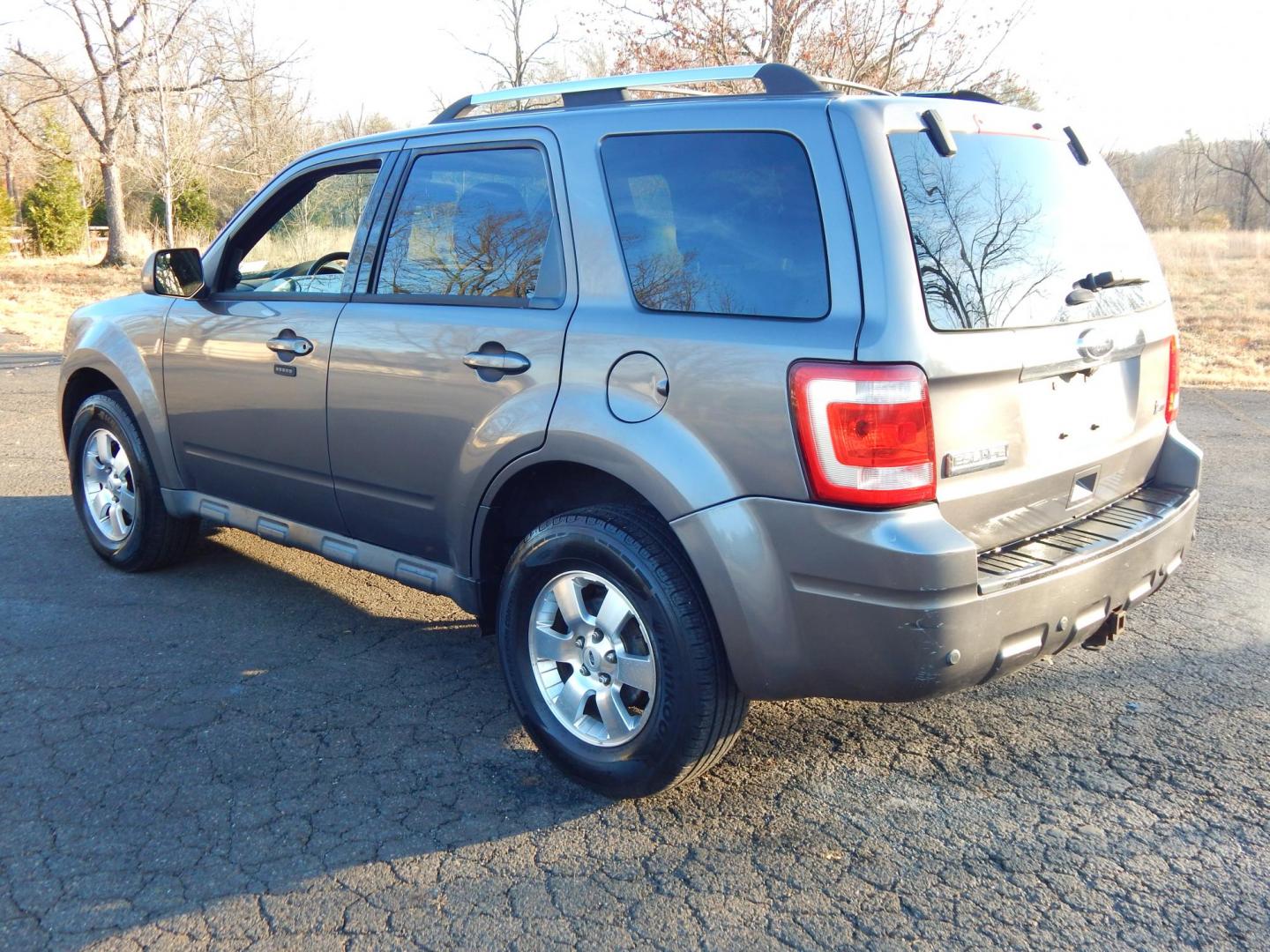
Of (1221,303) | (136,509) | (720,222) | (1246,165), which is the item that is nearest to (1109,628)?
(720,222)

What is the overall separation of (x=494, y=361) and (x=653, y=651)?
103cm

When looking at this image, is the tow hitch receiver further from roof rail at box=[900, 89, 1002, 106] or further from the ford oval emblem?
roof rail at box=[900, 89, 1002, 106]

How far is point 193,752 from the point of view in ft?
11.3

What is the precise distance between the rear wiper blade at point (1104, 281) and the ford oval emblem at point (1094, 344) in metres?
0.13

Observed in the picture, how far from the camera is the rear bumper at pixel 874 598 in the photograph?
2643 mm

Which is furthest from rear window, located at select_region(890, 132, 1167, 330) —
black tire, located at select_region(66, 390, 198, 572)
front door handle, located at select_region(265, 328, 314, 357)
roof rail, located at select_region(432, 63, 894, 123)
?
black tire, located at select_region(66, 390, 198, 572)

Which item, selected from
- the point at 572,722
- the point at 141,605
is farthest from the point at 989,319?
the point at 141,605

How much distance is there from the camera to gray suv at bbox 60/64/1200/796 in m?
2.70

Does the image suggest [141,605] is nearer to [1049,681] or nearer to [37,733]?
[37,733]

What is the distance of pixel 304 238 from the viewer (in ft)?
15.2

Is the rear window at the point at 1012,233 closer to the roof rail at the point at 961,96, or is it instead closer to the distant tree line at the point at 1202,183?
the roof rail at the point at 961,96

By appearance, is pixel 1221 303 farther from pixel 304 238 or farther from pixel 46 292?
pixel 46 292

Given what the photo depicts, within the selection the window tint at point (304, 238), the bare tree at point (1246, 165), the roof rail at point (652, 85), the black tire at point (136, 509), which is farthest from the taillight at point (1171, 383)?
the bare tree at point (1246, 165)

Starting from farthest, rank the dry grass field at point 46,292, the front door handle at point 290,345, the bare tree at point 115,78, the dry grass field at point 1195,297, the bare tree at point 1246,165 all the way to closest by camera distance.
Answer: the bare tree at point 1246,165, the bare tree at point 115,78, the dry grass field at point 46,292, the dry grass field at point 1195,297, the front door handle at point 290,345
